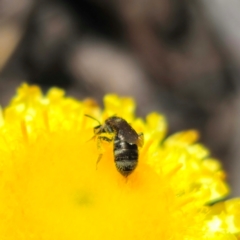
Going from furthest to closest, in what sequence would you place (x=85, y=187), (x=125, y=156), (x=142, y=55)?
1. (x=142, y=55)
2. (x=85, y=187)
3. (x=125, y=156)

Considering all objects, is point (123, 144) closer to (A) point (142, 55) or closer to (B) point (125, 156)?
(B) point (125, 156)

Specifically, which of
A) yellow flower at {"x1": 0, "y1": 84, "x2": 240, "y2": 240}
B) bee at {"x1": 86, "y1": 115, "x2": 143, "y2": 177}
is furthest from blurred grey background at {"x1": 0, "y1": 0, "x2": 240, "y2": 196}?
bee at {"x1": 86, "y1": 115, "x2": 143, "y2": 177}

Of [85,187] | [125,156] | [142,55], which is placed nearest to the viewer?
[125,156]

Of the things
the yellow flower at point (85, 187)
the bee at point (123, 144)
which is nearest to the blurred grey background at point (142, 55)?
the yellow flower at point (85, 187)

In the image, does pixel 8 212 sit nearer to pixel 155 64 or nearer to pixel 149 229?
pixel 149 229

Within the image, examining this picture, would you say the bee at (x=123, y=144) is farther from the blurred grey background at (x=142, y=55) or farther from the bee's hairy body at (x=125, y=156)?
the blurred grey background at (x=142, y=55)

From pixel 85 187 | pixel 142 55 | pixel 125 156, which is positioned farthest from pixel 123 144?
pixel 142 55

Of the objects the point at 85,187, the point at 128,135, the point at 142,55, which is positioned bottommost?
the point at 85,187

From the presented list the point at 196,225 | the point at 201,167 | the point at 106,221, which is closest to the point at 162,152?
the point at 201,167
